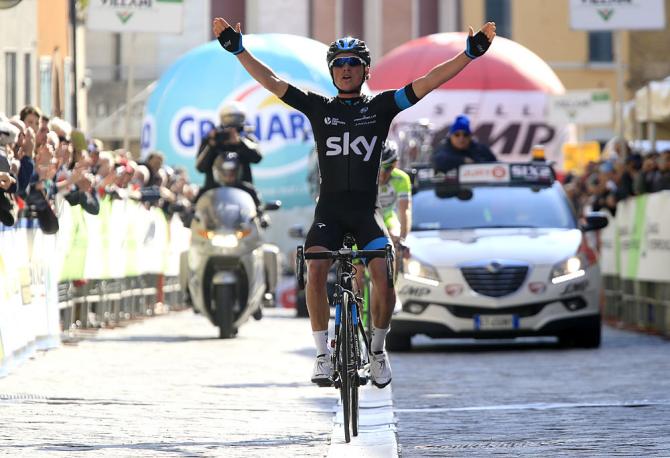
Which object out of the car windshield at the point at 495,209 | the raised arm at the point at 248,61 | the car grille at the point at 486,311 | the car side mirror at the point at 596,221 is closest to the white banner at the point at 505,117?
the car windshield at the point at 495,209

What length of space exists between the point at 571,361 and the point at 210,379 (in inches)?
145

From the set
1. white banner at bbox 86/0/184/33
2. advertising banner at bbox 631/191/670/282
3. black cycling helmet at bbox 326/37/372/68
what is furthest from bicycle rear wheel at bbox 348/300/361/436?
white banner at bbox 86/0/184/33

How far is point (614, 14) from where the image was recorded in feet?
95.0

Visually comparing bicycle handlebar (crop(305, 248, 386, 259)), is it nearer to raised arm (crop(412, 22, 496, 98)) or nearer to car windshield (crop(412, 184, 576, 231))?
raised arm (crop(412, 22, 496, 98))

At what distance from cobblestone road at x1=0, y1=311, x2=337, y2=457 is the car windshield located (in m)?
1.73

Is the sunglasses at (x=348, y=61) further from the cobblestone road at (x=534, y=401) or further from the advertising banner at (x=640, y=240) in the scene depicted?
the advertising banner at (x=640, y=240)

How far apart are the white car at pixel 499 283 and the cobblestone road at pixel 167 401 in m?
1.20

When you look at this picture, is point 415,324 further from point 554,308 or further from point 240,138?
point 240,138

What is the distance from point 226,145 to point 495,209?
2952mm

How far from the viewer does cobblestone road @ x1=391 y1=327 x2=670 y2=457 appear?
34.1 feet

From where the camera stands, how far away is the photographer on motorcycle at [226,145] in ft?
70.4

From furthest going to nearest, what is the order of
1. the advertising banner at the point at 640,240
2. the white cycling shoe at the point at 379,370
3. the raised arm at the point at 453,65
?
the advertising banner at the point at 640,240, the raised arm at the point at 453,65, the white cycling shoe at the point at 379,370

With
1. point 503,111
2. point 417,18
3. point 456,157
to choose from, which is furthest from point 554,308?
point 417,18

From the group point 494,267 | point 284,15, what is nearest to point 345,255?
point 494,267
